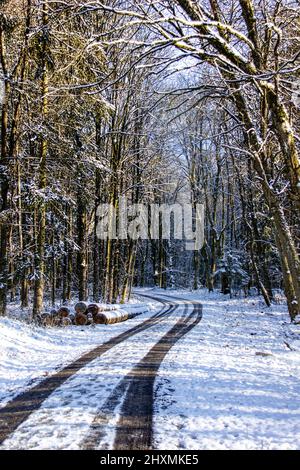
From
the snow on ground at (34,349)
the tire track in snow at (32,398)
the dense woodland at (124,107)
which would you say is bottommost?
the snow on ground at (34,349)

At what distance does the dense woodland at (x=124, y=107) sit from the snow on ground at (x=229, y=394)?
1870 millimetres

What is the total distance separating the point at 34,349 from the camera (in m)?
10.3

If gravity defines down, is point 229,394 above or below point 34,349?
above

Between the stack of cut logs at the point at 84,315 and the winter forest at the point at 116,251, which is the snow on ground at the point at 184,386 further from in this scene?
the stack of cut logs at the point at 84,315

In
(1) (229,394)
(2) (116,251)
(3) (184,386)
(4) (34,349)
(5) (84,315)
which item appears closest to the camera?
(1) (229,394)

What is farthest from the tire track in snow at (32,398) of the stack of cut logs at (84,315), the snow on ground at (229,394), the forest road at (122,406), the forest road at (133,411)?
the stack of cut logs at (84,315)

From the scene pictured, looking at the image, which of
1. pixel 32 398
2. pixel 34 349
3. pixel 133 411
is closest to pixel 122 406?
pixel 133 411

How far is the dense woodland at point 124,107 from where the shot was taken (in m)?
6.27

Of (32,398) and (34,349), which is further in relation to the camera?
(34,349)

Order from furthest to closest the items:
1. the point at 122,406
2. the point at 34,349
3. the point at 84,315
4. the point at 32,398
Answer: the point at 84,315 → the point at 34,349 → the point at 32,398 → the point at 122,406

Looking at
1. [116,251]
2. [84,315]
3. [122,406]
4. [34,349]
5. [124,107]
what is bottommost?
[34,349]

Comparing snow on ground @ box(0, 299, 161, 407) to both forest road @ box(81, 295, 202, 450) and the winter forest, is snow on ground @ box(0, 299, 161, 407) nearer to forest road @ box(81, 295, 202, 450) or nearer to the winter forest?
the winter forest

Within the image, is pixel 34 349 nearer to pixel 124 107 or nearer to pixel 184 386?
pixel 184 386

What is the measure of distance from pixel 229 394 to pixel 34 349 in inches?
232
